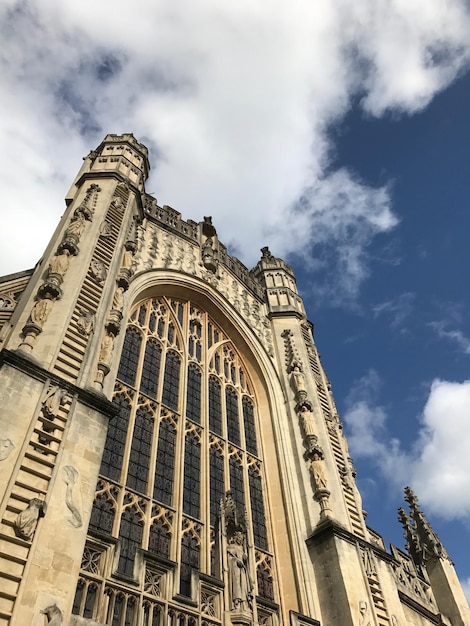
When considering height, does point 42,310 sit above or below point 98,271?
below

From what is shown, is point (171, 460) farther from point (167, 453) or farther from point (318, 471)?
point (318, 471)

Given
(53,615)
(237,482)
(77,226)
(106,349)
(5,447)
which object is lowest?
(53,615)

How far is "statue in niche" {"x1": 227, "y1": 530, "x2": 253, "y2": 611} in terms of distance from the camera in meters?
10.1

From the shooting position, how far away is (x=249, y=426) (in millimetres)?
16672

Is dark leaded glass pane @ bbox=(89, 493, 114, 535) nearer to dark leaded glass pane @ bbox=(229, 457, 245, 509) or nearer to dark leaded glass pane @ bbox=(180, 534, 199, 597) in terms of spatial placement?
dark leaded glass pane @ bbox=(180, 534, 199, 597)

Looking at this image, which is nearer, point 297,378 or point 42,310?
point 42,310

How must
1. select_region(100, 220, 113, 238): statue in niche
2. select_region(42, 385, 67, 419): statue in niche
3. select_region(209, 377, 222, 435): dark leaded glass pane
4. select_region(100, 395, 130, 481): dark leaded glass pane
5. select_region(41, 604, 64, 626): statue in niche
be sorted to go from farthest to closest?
select_region(209, 377, 222, 435): dark leaded glass pane, select_region(100, 220, 113, 238): statue in niche, select_region(100, 395, 130, 481): dark leaded glass pane, select_region(42, 385, 67, 419): statue in niche, select_region(41, 604, 64, 626): statue in niche

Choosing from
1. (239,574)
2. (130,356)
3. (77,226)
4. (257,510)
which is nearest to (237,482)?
(257,510)

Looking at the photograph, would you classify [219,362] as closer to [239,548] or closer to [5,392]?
[239,548]

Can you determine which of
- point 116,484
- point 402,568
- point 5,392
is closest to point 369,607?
point 402,568

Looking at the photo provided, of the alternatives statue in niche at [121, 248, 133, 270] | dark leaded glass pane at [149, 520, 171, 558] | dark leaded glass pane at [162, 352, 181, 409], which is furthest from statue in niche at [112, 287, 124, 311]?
dark leaded glass pane at [149, 520, 171, 558]

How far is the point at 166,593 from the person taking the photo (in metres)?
9.72

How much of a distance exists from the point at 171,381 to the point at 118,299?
10.0 feet

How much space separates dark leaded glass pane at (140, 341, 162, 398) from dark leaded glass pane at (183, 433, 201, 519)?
1.63m
